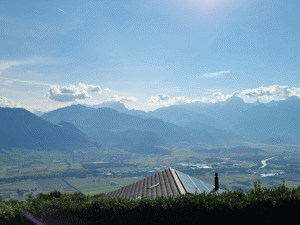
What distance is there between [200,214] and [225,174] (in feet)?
645

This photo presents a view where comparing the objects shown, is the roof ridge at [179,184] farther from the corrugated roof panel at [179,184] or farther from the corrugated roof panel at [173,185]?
the corrugated roof panel at [173,185]

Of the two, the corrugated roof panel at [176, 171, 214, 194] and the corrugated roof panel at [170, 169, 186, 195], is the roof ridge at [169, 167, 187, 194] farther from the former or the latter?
the corrugated roof panel at [176, 171, 214, 194]

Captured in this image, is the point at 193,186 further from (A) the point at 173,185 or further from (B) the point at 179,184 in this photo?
(A) the point at 173,185

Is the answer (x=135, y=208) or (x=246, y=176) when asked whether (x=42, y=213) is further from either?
(x=246, y=176)

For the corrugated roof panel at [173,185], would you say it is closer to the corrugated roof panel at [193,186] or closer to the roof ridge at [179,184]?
the roof ridge at [179,184]

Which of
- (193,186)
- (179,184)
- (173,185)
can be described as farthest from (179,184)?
(193,186)

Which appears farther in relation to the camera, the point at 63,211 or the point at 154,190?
the point at 154,190

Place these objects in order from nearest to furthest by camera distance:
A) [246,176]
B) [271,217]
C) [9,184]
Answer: [271,217]
[9,184]
[246,176]

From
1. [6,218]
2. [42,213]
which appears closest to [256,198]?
[42,213]

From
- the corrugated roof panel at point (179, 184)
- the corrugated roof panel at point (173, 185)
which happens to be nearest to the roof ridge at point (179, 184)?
the corrugated roof panel at point (179, 184)

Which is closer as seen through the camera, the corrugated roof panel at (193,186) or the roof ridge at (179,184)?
the roof ridge at (179,184)

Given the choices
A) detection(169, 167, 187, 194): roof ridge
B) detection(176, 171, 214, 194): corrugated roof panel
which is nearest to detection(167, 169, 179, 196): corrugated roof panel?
detection(169, 167, 187, 194): roof ridge

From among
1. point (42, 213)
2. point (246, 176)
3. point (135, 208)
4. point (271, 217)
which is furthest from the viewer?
point (246, 176)

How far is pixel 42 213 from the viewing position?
1379cm
